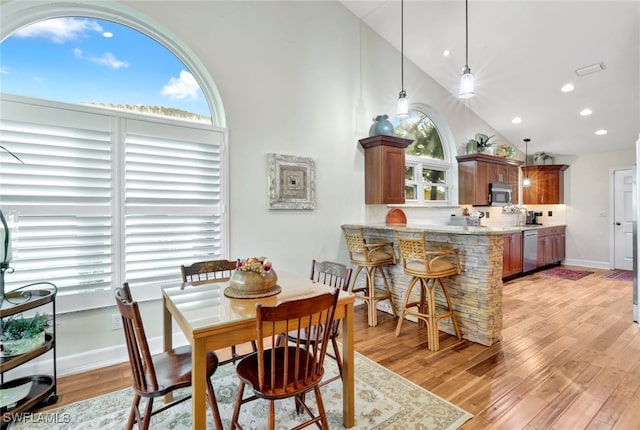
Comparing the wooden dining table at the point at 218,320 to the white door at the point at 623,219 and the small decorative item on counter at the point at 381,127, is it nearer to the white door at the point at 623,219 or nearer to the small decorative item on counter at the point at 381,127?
the small decorative item on counter at the point at 381,127

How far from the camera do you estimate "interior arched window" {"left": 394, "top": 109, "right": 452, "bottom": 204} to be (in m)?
5.11

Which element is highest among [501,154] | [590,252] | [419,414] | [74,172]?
[501,154]

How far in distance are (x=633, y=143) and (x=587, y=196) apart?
125cm

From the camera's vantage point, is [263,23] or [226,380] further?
[263,23]

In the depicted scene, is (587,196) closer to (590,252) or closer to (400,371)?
(590,252)

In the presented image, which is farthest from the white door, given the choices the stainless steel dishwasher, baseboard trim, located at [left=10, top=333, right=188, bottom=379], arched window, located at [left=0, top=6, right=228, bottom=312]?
baseboard trim, located at [left=10, top=333, right=188, bottom=379]

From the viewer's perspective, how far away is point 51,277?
2486 millimetres

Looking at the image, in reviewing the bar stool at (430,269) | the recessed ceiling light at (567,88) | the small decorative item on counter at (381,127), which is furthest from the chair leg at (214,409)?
the recessed ceiling light at (567,88)

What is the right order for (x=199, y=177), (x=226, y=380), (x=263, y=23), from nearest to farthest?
1. (x=226, y=380)
2. (x=199, y=177)
3. (x=263, y=23)

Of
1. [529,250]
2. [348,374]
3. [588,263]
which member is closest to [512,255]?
[529,250]

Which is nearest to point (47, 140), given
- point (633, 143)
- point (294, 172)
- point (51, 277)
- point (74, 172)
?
point (74, 172)

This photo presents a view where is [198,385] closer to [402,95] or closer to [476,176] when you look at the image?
[402,95]

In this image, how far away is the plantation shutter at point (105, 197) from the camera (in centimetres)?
238

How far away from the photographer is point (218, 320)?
154 centimetres
